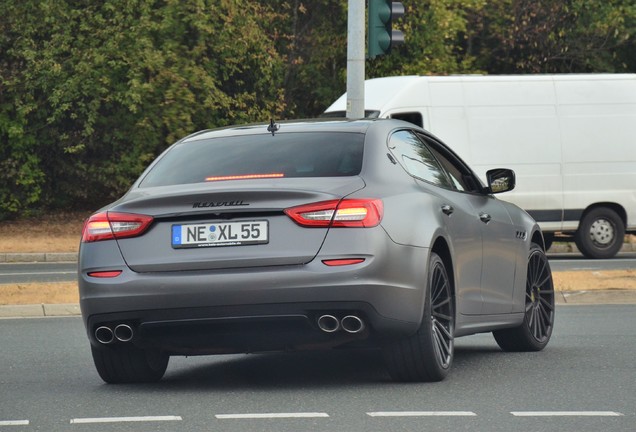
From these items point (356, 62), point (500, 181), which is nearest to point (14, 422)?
point (500, 181)

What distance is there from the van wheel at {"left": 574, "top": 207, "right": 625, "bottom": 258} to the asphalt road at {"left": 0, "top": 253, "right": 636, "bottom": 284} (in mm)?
245

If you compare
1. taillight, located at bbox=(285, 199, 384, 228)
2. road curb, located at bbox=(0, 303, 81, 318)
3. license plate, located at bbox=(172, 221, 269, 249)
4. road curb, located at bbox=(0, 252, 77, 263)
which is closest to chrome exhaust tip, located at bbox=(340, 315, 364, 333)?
taillight, located at bbox=(285, 199, 384, 228)

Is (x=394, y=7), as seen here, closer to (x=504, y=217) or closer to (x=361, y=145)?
(x=504, y=217)

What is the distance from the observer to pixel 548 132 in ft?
75.2

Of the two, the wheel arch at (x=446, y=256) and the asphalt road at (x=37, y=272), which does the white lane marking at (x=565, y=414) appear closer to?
the wheel arch at (x=446, y=256)

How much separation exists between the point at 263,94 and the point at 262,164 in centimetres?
2397

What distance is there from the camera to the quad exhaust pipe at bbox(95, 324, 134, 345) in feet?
26.0

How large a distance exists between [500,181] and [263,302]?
2745 mm

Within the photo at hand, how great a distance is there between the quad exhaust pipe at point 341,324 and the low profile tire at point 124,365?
1.33 m

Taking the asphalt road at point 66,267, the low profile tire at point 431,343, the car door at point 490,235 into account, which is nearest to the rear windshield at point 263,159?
the low profile tire at point 431,343

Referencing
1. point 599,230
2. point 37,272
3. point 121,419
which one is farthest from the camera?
point 599,230

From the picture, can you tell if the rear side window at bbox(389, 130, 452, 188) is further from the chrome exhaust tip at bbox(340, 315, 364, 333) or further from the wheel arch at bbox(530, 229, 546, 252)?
the wheel arch at bbox(530, 229, 546, 252)

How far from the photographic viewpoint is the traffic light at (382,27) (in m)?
15.5

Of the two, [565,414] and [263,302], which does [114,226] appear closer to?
[263,302]
